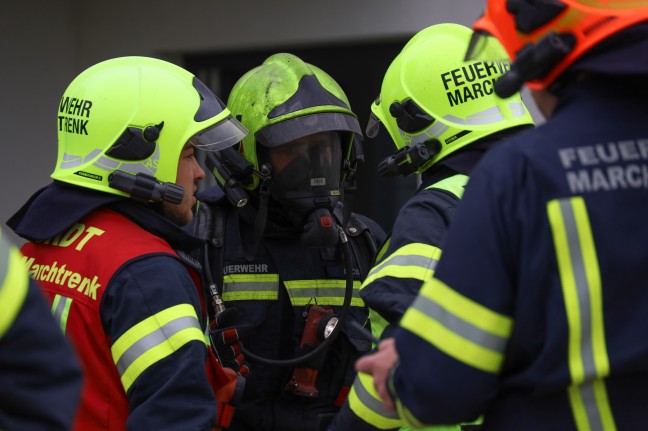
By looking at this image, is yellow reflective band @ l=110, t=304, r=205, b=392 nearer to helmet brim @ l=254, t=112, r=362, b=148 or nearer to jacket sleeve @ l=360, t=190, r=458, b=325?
jacket sleeve @ l=360, t=190, r=458, b=325

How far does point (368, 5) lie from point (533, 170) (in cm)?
391

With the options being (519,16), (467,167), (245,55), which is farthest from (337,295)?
(245,55)

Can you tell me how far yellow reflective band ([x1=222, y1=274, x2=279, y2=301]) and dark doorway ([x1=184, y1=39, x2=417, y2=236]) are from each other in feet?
7.80

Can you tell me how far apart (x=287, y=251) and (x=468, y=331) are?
184cm

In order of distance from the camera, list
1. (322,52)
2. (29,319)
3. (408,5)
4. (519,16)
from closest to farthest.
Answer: (29,319) < (519,16) < (408,5) < (322,52)

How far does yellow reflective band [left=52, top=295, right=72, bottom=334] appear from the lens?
8.46 ft

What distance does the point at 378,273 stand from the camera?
8.76 feet

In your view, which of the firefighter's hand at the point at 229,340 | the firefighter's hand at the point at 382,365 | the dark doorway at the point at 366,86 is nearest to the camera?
the firefighter's hand at the point at 382,365

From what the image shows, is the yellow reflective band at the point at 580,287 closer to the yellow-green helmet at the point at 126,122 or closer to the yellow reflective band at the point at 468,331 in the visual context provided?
the yellow reflective band at the point at 468,331

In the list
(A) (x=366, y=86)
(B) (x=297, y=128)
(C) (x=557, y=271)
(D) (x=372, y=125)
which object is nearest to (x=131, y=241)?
(B) (x=297, y=128)

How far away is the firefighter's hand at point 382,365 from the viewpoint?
1929 millimetres

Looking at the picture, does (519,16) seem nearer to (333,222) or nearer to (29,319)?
(29,319)

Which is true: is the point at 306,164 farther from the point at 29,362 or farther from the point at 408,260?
the point at 29,362

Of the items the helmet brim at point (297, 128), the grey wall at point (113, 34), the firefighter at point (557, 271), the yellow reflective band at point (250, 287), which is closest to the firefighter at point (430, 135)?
the helmet brim at point (297, 128)
